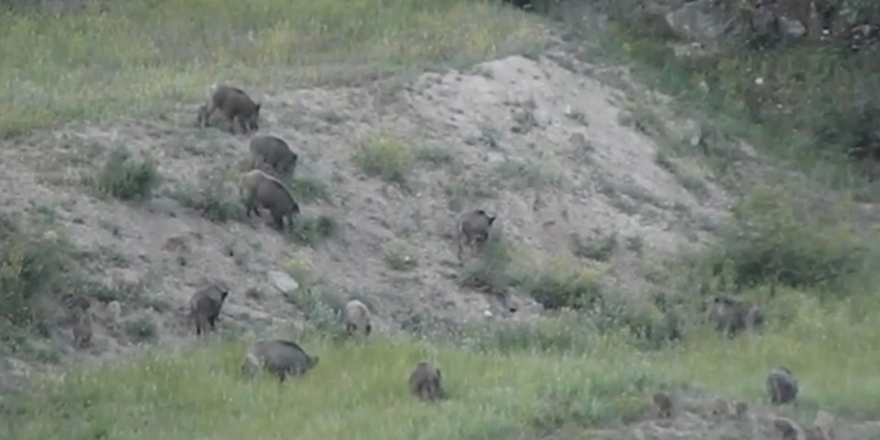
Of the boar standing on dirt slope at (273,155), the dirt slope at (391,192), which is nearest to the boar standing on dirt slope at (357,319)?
the dirt slope at (391,192)

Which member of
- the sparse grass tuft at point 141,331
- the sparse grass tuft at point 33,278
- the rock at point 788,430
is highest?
the rock at point 788,430

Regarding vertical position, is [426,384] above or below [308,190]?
above

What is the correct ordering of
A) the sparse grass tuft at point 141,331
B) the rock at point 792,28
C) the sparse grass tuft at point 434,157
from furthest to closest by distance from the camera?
the rock at point 792,28
the sparse grass tuft at point 434,157
the sparse grass tuft at point 141,331

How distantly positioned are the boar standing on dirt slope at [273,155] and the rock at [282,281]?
2043 mm

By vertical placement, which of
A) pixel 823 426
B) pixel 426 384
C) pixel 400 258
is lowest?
pixel 400 258

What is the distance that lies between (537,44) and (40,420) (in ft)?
50.6

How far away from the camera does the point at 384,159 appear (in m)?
24.8

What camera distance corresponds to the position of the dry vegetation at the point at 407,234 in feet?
55.8

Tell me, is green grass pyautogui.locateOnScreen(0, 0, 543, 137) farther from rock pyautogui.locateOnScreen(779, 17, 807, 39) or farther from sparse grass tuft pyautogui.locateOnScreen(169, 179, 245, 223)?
rock pyautogui.locateOnScreen(779, 17, 807, 39)

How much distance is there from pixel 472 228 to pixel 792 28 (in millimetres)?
11830

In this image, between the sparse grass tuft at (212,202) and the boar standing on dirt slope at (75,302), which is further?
the sparse grass tuft at (212,202)

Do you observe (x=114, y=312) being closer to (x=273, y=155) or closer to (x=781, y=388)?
(x=273, y=155)

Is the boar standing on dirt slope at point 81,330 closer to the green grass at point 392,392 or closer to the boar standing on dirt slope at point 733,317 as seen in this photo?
the green grass at point 392,392

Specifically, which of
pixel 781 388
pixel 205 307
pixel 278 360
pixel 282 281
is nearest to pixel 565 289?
pixel 282 281
